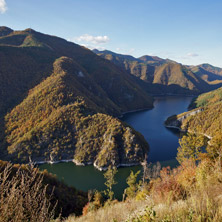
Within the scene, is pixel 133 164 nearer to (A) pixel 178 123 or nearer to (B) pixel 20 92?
(A) pixel 178 123

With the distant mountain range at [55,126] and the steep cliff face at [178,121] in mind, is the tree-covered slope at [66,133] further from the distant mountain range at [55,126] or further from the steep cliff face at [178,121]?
the steep cliff face at [178,121]

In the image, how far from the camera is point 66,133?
9781cm

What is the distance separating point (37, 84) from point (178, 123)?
125m

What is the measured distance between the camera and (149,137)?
11550cm

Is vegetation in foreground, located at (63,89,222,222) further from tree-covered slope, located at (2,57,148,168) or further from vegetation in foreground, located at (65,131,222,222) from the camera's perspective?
tree-covered slope, located at (2,57,148,168)

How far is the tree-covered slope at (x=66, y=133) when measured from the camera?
82625 millimetres

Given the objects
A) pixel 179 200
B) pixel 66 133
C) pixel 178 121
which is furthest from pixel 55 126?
pixel 178 121

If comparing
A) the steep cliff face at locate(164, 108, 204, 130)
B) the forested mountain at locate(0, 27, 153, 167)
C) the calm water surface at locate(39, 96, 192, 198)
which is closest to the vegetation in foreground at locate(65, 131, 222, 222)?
the calm water surface at locate(39, 96, 192, 198)

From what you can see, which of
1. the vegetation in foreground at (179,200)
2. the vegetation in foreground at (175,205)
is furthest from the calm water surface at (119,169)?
the vegetation in foreground at (175,205)

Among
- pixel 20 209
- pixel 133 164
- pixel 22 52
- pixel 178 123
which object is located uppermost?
pixel 22 52

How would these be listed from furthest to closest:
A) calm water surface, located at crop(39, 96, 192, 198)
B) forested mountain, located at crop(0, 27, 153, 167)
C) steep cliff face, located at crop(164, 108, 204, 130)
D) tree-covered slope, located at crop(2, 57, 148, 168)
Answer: steep cliff face, located at crop(164, 108, 204, 130)
forested mountain, located at crop(0, 27, 153, 167)
tree-covered slope, located at crop(2, 57, 148, 168)
calm water surface, located at crop(39, 96, 192, 198)

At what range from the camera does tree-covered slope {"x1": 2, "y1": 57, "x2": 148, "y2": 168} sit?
271ft

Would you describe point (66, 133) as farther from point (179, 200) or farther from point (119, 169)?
point (179, 200)

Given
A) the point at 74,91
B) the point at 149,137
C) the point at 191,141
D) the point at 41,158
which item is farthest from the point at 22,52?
the point at 191,141
